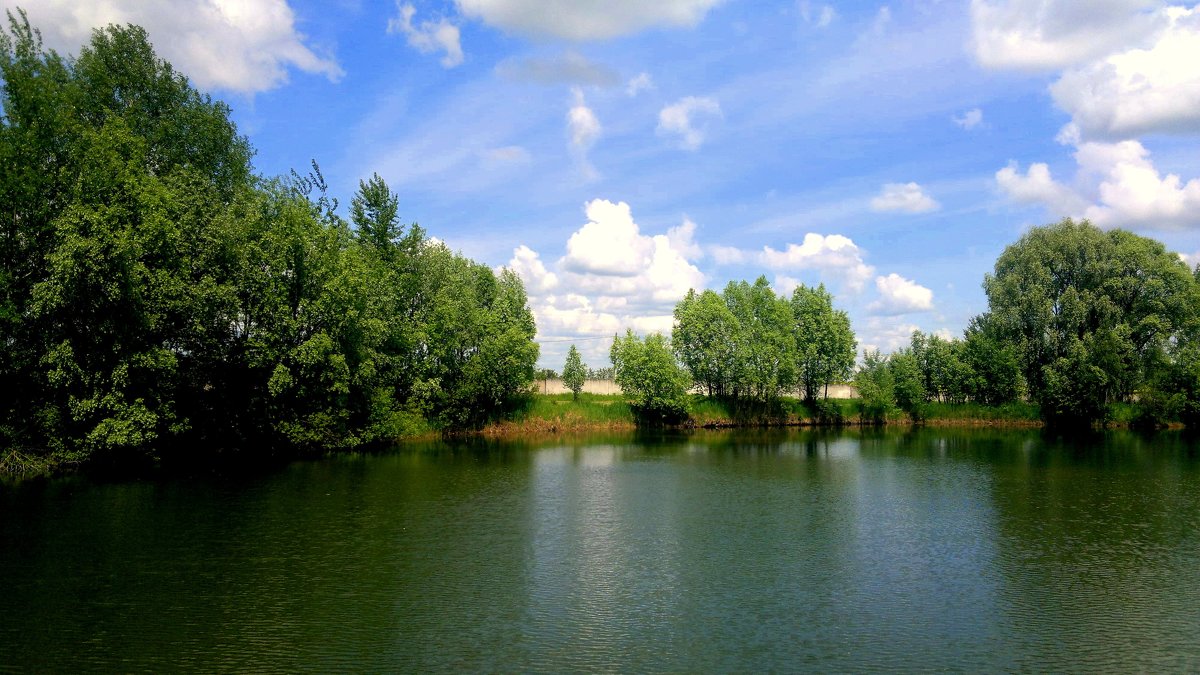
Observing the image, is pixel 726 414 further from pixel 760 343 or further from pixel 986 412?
pixel 986 412

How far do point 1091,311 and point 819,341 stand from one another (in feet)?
79.6

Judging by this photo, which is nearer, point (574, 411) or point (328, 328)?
point (328, 328)

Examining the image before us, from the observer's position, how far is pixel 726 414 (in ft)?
245

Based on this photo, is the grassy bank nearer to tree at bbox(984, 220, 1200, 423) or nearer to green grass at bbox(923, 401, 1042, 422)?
green grass at bbox(923, 401, 1042, 422)

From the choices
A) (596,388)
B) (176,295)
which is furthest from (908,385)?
(176,295)

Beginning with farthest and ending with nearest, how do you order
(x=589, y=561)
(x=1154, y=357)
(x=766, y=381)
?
1. (x=766, y=381)
2. (x=1154, y=357)
3. (x=589, y=561)

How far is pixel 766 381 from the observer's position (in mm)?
73750

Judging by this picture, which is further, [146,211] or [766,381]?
[766,381]

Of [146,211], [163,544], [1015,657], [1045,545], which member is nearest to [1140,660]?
[1015,657]

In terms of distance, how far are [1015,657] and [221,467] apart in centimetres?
3600

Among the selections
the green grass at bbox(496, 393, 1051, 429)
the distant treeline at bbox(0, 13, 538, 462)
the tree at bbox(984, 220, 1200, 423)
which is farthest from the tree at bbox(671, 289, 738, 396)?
the tree at bbox(984, 220, 1200, 423)

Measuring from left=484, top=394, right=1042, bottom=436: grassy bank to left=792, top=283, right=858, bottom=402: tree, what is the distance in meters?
3.31

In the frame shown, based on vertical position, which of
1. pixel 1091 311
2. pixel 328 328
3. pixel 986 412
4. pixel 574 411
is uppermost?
pixel 1091 311

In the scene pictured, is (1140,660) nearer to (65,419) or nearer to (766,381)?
(65,419)
